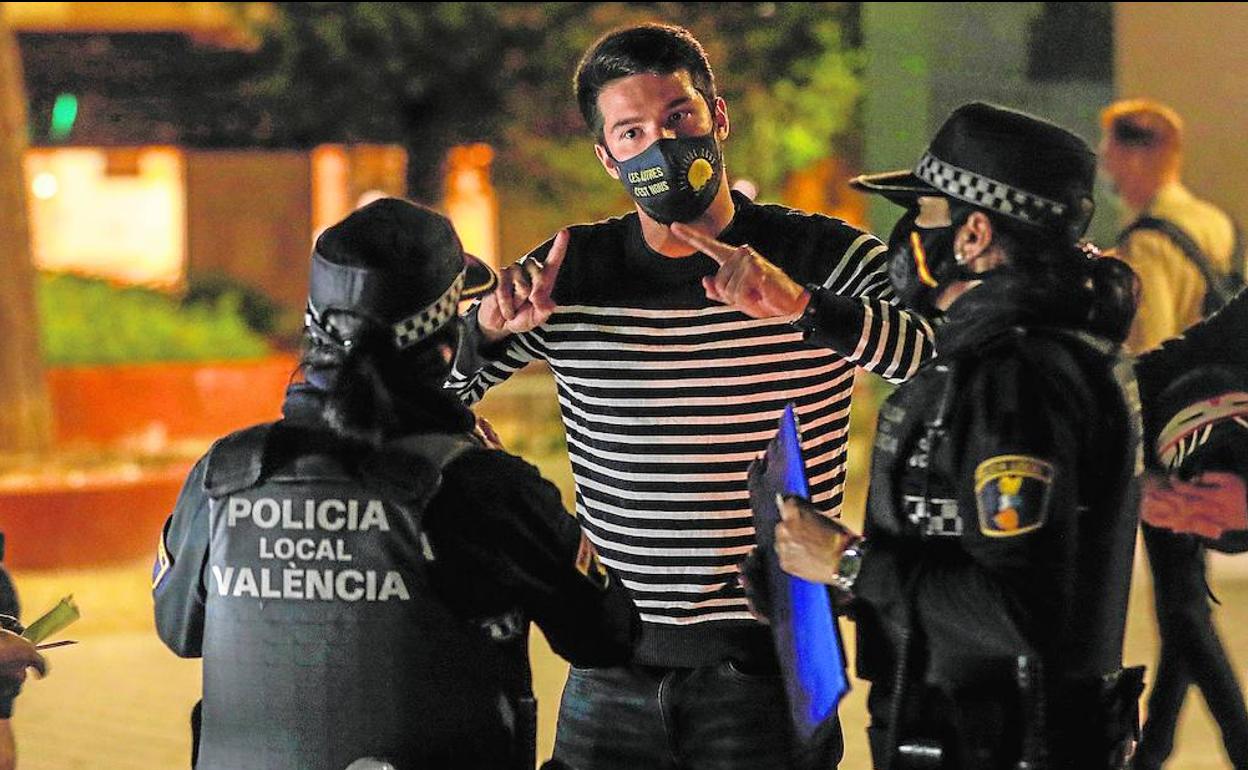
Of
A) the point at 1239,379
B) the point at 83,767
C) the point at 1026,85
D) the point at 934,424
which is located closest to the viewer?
the point at 934,424

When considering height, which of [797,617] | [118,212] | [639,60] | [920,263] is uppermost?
[639,60]

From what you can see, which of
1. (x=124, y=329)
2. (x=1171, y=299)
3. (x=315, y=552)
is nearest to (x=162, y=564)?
(x=315, y=552)

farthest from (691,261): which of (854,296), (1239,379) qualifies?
(1239,379)

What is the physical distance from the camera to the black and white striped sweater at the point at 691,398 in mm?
3615

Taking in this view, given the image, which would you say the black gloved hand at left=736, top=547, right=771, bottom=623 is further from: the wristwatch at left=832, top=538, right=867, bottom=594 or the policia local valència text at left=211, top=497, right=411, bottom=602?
the policia local valència text at left=211, top=497, right=411, bottom=602

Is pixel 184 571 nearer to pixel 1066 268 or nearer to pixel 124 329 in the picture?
pixel 1066 268

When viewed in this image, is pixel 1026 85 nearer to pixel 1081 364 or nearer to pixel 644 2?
pixel 1081 364

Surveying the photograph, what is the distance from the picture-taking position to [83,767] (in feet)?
24.3

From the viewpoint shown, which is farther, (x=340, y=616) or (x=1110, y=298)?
(x=1110, y=298)

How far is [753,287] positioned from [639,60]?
1.80 feet

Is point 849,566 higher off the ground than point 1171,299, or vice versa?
point 849,566

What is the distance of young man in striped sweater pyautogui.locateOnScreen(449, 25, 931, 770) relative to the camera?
11.7 ft

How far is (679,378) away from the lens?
12.0ft

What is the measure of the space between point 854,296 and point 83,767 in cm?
463
